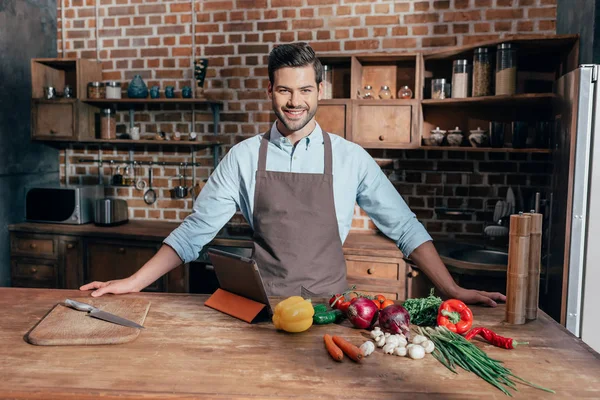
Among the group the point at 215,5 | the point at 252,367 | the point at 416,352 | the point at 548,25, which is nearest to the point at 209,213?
the point at 252,367

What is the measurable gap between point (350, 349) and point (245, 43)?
3.31m

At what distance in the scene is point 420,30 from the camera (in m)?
3.89

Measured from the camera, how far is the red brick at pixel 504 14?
12.2ft

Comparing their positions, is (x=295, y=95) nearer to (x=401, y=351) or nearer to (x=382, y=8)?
(x=401, y=351)

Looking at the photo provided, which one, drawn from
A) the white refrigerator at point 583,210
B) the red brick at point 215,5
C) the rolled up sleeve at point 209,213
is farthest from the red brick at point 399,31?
the rolled up sleeve at point 209,213

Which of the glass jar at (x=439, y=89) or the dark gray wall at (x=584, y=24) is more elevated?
the dark gray wall at (x=584, y=24)

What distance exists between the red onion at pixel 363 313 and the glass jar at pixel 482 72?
2.32 m

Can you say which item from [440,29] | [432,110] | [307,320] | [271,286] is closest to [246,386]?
[307,320]

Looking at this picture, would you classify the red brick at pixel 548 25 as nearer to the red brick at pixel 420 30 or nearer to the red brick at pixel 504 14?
the red brick at pixel 504 14

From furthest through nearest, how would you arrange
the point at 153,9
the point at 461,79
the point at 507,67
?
the point at 153,9
the point at 461,79
the point at 507,67

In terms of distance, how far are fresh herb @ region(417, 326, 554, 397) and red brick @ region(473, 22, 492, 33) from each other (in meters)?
2.90

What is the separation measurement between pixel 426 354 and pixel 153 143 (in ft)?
10.9

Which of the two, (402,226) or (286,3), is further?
(286,3)

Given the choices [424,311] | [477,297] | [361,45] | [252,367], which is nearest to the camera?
[252,367]
